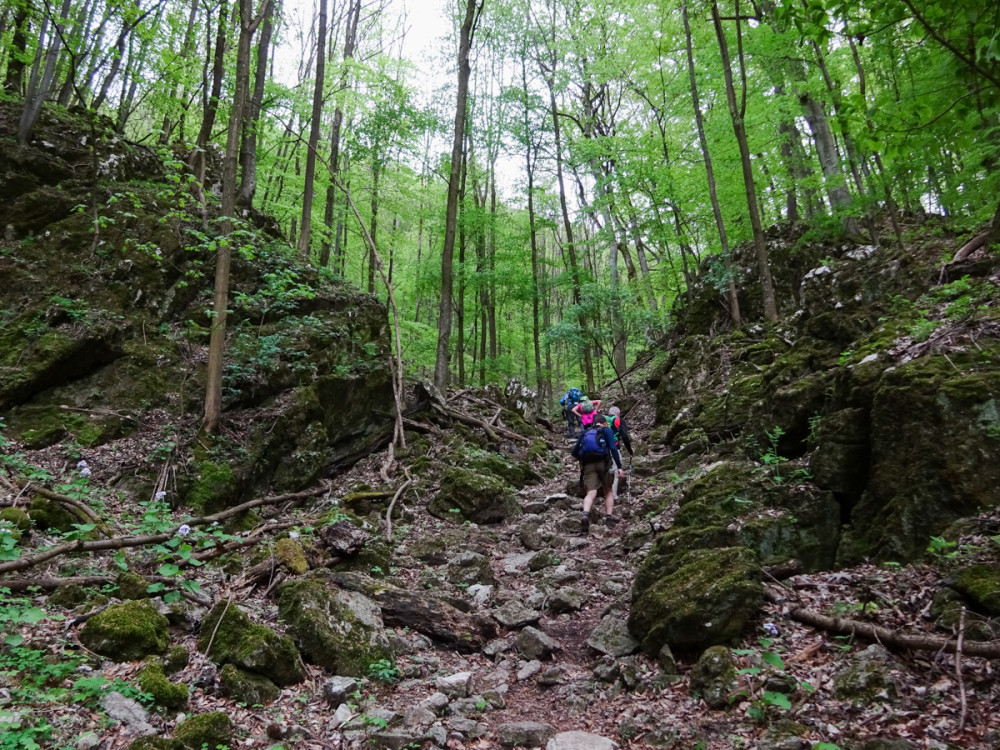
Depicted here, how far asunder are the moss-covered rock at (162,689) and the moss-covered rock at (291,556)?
2.16 metres

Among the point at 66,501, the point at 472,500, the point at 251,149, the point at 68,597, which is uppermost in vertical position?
the point at 251,149

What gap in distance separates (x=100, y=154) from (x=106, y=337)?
4.62 meters

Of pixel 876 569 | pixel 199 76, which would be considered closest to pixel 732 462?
pixel 876 569

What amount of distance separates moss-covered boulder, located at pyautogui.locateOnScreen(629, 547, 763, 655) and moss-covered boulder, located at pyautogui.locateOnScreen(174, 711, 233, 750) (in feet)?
10.8

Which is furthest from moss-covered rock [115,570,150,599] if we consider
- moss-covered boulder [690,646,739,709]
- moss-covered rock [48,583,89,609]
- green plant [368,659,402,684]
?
moss-covered boulder [690,646,739,709]

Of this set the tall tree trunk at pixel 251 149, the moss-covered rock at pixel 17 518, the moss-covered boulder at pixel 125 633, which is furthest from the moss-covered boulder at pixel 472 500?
the tall tree trunk at pixel 251 149

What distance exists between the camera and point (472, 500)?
945cm

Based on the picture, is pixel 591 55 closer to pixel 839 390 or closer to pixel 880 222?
pixel 880 222

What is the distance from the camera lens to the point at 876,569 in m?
4.38

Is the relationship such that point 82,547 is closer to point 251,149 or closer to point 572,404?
point 572,404

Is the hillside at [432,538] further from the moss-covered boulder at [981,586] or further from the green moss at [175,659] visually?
the green moss at [175,659]

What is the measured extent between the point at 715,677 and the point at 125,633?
450 centimetres

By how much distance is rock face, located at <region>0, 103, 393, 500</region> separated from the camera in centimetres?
815

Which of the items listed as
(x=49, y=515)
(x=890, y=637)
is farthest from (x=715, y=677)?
(x=49, y=515)
